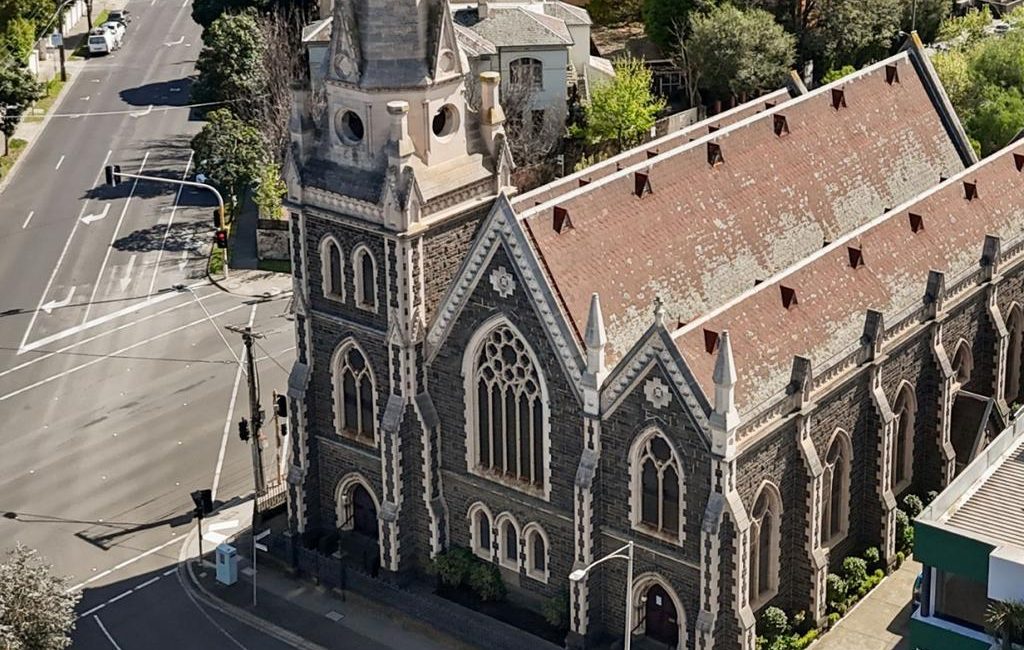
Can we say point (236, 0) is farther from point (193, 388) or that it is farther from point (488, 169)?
point (488, 169)

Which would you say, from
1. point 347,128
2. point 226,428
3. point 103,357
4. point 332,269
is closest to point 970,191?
point 347,128

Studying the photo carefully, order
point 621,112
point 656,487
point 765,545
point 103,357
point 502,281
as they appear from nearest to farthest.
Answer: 1. point 656,487
2. point 502,281
3. point 765,545
4. point 103,357
5. point 621,112

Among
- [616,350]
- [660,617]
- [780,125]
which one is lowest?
[660,617]

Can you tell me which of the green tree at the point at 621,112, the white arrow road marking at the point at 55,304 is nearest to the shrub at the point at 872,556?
the white arrow road marking at the point at 55,304

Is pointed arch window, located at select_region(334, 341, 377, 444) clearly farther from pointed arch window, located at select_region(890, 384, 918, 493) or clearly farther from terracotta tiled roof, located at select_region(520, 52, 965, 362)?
pointed arch window, located at select_region(890, 384, 918, 493)

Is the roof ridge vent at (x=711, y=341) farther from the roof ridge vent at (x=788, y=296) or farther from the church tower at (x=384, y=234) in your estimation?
the church tower at (x=384, y=234)

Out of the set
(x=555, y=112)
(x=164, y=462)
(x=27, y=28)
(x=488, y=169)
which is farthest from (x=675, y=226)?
(x=27, y=28)

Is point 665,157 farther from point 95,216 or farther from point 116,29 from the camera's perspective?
point 116,29

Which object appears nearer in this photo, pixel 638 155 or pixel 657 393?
pixel 657 393

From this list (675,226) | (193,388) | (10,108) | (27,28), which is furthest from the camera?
(27,28)
